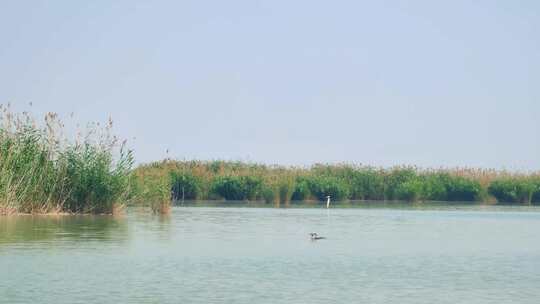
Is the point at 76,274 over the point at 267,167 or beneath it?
beneath

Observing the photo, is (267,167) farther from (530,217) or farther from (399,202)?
(530,217)

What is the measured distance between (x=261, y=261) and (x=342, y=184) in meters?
37.9

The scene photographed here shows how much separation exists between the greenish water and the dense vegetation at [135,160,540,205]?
2136 cm

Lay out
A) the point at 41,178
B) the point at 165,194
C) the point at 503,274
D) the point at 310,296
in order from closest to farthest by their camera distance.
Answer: the point at 310,296 < the point at 503,274 < the point at 41,178 < the point at 165,194

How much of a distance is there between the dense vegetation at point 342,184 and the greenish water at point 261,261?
2136cm

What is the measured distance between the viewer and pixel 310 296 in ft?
48.2

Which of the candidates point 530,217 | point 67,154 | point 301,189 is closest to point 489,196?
point 301,189

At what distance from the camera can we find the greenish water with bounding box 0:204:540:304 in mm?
14844

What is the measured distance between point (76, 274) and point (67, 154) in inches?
740

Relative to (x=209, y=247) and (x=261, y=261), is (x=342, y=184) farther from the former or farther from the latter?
(x=261, y=261)

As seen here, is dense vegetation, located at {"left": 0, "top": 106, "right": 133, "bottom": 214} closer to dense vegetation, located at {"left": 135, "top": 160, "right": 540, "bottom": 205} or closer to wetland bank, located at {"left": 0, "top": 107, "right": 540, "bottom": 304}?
wetland bank, located at {"left": 0, "top": 107, "right": 540, "bottom": 304}

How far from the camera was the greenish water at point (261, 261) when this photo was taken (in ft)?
48.7

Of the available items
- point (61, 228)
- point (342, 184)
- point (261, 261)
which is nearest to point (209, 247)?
point (261, 261)

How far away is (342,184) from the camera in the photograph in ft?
188
